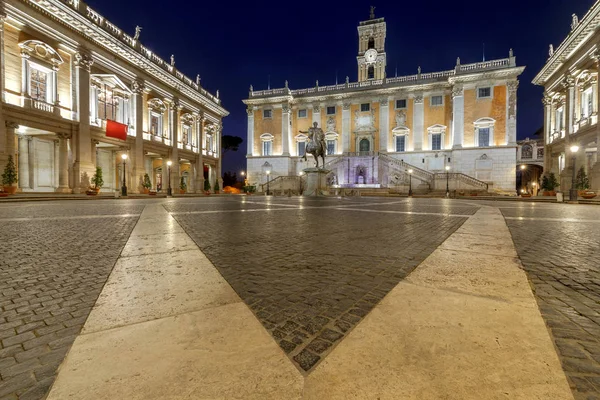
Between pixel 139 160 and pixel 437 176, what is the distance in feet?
107

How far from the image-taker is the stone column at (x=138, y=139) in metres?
26.3

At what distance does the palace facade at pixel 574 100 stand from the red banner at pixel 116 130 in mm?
34435

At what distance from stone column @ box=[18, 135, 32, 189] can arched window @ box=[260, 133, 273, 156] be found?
2974cm

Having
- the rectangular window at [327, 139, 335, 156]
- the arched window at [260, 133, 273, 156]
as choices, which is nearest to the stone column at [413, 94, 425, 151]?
the rectangular window at [327, 139, 335, 156]

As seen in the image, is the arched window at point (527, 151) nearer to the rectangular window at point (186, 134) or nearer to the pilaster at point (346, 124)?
the pilaster at point (346, 124)

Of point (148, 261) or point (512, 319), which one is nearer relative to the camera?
point (512, 319)

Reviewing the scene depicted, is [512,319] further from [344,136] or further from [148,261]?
[344,136]

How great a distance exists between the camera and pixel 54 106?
64.4 feet

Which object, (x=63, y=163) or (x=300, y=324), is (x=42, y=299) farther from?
(x=63, y=163)

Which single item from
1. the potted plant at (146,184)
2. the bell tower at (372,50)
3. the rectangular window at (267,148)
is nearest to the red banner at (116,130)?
the potted plant at (146,184)

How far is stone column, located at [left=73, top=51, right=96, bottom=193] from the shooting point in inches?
821

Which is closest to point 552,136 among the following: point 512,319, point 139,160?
point 512,319

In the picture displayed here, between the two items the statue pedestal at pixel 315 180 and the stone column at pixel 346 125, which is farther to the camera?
the stone column at pixel 346 125

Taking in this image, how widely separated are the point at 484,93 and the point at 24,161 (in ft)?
156
